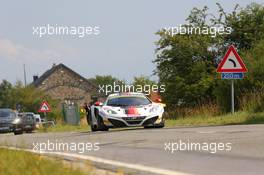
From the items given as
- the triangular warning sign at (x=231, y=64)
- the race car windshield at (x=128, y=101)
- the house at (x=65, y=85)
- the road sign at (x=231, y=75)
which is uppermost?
A: the house at (x=65, y=85)

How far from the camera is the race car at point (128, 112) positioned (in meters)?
22.5

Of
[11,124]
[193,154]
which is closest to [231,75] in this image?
[193,154]

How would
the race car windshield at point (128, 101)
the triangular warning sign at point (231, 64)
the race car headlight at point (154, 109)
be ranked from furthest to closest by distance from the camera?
1. the triangular warning sign at point (231, 64)
2. the race car windshield at point (128, 101)
3. the race car headlight at point (154, 109)

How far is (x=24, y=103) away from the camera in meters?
109

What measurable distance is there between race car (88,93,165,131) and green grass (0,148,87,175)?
11483mm

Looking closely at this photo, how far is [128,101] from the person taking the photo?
2330 centimetres

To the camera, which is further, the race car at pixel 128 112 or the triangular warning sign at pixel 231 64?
Answer: the triangular warning sign at pixel 231 64

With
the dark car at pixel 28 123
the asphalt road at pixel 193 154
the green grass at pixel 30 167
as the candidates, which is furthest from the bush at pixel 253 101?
the green grass at pixel 30 167

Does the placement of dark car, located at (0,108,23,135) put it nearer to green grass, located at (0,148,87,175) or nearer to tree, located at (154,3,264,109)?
tree, located at (154,3,264,109)

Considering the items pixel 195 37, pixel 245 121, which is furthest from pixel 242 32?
pixel 245 121

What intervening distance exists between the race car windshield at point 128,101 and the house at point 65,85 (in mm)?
100151

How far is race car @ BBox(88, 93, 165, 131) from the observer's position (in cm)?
2250

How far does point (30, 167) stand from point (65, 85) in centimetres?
11762

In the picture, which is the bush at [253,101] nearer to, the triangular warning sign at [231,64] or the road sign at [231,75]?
the road sign at [231,75]
